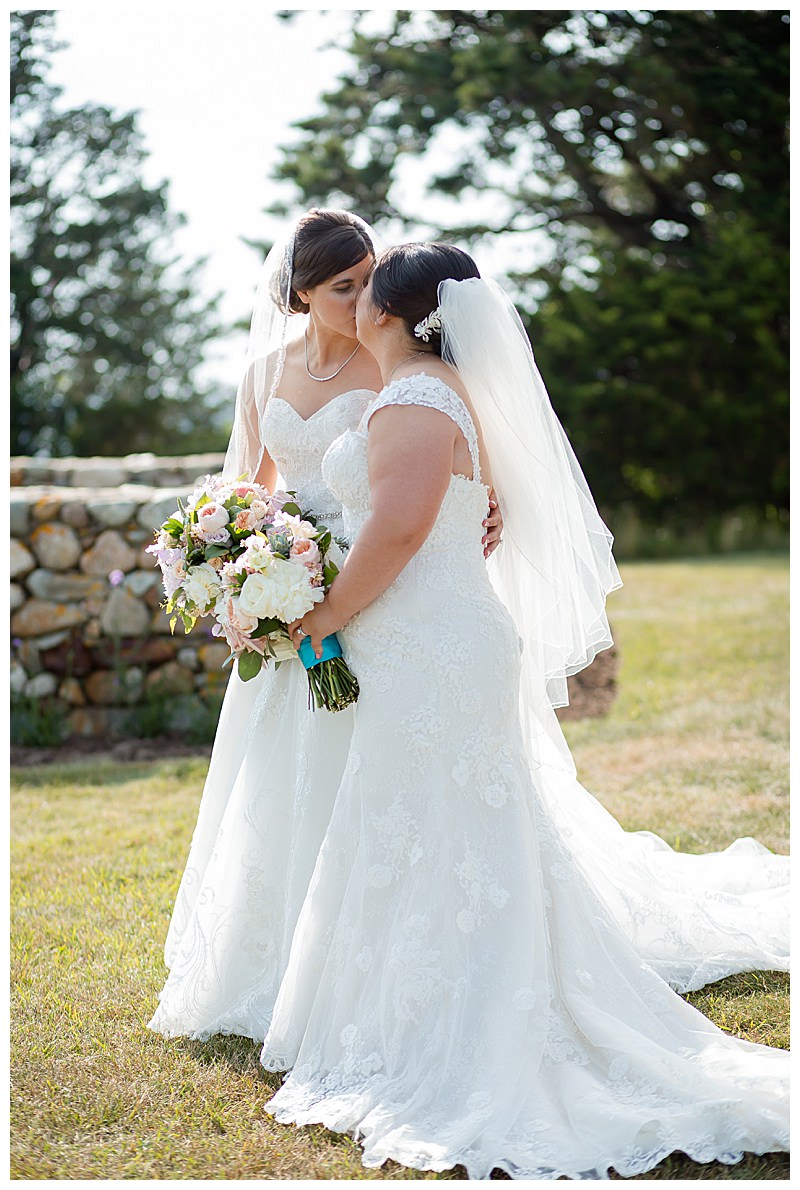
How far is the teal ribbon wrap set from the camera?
10.8 feet

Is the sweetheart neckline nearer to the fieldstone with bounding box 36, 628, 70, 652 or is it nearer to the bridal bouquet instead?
the bridal bouquet

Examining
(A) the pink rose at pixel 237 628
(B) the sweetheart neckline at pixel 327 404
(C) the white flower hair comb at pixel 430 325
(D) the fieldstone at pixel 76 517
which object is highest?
(C) the white flower hair comb at pixel 430 325

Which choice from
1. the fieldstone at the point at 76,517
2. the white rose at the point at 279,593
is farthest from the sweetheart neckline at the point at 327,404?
the fieldstone at the point at 76,517

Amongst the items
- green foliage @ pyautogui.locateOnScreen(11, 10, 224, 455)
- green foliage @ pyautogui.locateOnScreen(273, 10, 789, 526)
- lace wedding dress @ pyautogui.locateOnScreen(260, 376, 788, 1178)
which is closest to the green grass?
lace wedding dress @ pyautogui.locateOnScreen(260, 376, 788, 1178)

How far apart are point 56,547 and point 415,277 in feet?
18.2

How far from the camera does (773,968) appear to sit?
3861 millimetres

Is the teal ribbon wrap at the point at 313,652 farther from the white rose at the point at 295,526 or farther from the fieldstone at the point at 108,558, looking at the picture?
the fieldstone at the point at 108,558

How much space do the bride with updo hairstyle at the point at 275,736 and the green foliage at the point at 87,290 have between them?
60.7 ft

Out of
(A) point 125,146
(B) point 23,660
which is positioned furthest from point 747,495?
(A) point 125,146

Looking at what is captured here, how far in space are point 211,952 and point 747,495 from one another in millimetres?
15908

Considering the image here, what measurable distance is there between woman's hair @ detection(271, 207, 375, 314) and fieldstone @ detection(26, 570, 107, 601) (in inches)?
181

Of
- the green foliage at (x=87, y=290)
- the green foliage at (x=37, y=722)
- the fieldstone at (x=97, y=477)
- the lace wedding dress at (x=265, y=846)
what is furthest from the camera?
the green foliage at (x=87, y=290)

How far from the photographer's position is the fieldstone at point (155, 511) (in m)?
8.09

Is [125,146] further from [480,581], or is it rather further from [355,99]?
[480,581]
